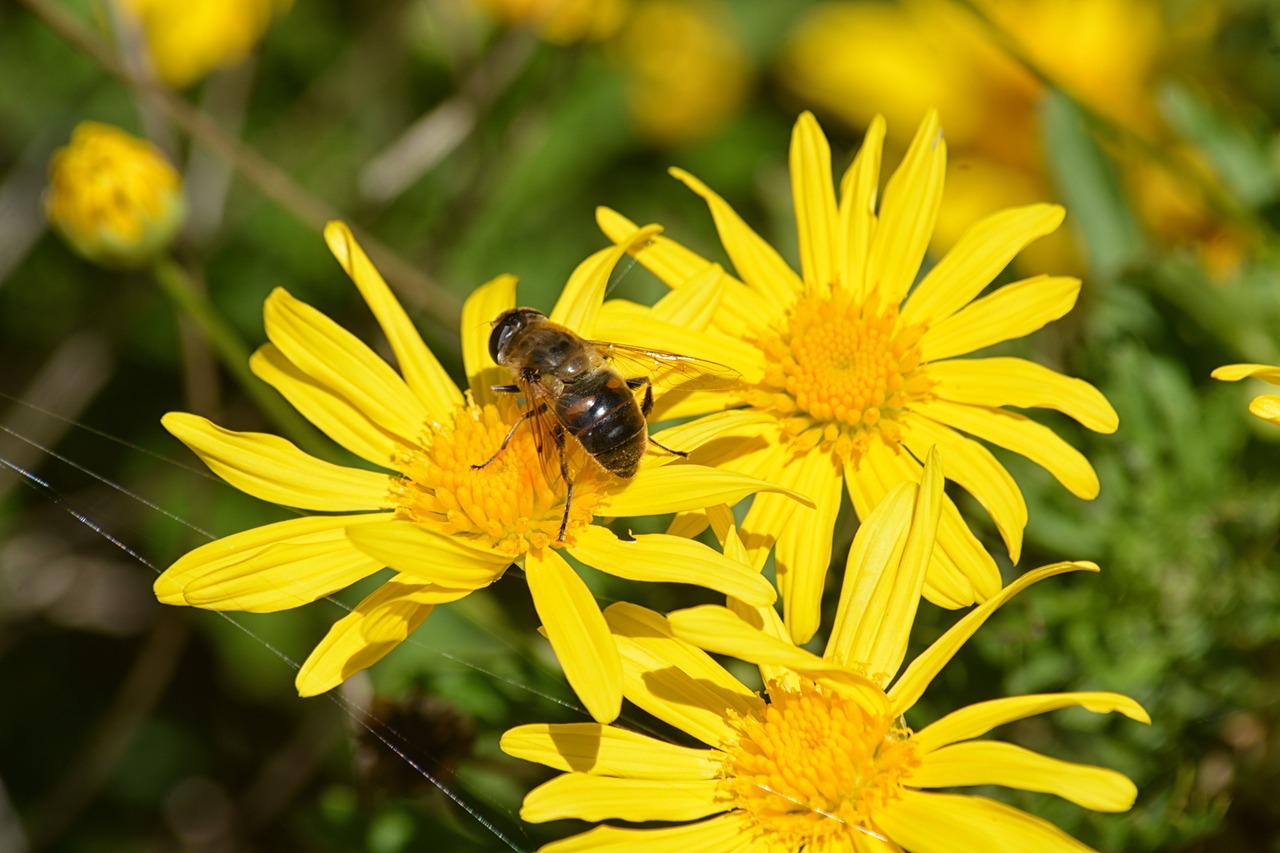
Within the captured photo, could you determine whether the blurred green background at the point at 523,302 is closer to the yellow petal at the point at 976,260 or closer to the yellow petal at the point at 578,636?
the yellow petal at the point at 578,636

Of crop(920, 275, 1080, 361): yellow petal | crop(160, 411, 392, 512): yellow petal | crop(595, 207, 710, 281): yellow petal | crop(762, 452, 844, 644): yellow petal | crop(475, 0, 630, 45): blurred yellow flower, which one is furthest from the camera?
crop(475, 0, 630, 45): blurred yellow flower

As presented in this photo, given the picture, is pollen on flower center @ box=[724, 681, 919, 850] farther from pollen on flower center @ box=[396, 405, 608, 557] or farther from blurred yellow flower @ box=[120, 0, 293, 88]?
blurred yellow flower @ box=[120, 0, 293, 88]

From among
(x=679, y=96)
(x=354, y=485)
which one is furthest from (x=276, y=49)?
(x=354, y=485)

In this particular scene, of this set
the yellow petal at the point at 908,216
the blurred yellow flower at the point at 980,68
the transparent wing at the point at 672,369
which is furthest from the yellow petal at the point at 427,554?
the blurred yellow flower at the point at 980,68

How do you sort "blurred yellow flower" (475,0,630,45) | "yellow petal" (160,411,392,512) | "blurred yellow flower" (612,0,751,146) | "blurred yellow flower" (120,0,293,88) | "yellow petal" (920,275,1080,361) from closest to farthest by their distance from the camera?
"yellow petal" (160,411,392,512) → "yellow petal" (920,275,1080,361) → "blurred yellow flower" (475,0,630,45) → "blurred yellow flower" (120,0,293,88) → "blurred yellow flower" (612,0,751,146)

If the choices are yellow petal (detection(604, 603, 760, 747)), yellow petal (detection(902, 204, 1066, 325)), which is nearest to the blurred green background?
yellow petal (detection(604, 603, 760, 747))

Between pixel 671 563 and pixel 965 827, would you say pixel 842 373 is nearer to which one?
pixel 671 563
